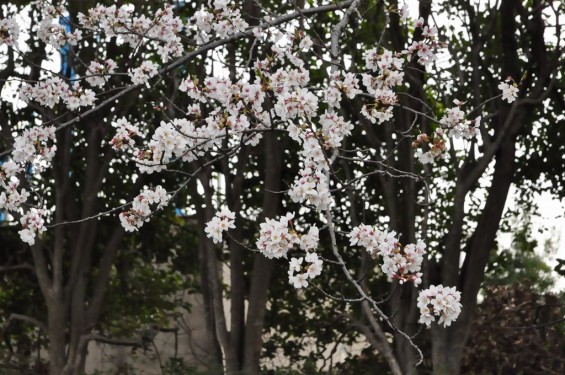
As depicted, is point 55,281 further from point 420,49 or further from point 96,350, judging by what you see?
point 96,350

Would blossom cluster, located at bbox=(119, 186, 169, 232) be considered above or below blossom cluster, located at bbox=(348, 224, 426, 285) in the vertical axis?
above

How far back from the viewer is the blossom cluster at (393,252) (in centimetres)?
540

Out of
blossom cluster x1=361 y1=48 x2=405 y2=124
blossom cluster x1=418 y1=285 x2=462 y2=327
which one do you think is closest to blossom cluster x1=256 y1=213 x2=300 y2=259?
blossom cluster x1=418 y1=285 x2=462 y2=327

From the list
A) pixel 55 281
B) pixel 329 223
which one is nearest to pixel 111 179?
pixel 55 281

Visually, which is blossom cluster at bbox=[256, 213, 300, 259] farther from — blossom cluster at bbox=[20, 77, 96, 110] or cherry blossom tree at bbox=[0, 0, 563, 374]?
blossom cluster at bbox=[20, 77, 96, 110]

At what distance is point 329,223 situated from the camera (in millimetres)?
5504

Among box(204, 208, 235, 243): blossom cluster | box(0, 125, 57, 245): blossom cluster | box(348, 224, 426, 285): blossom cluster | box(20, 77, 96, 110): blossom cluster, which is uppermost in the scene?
box(20, 77, 96, 110): blossom cluster

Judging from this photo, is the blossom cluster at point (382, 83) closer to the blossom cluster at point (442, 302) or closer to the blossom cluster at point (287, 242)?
the blossom cluster at point (287, 242)

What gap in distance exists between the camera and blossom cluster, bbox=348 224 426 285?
5398 mm

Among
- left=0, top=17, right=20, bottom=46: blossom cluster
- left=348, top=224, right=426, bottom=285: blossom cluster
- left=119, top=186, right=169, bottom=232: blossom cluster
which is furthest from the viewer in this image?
left=0, top=17, right=20, bottom=46: blossom cluster

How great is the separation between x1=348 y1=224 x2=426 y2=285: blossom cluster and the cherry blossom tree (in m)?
0.01

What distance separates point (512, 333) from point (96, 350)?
8960 millimetres

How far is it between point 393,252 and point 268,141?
5555 mm

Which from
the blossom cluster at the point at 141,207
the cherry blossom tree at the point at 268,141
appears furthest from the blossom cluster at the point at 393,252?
the blossom cluster at the point at 141,207
